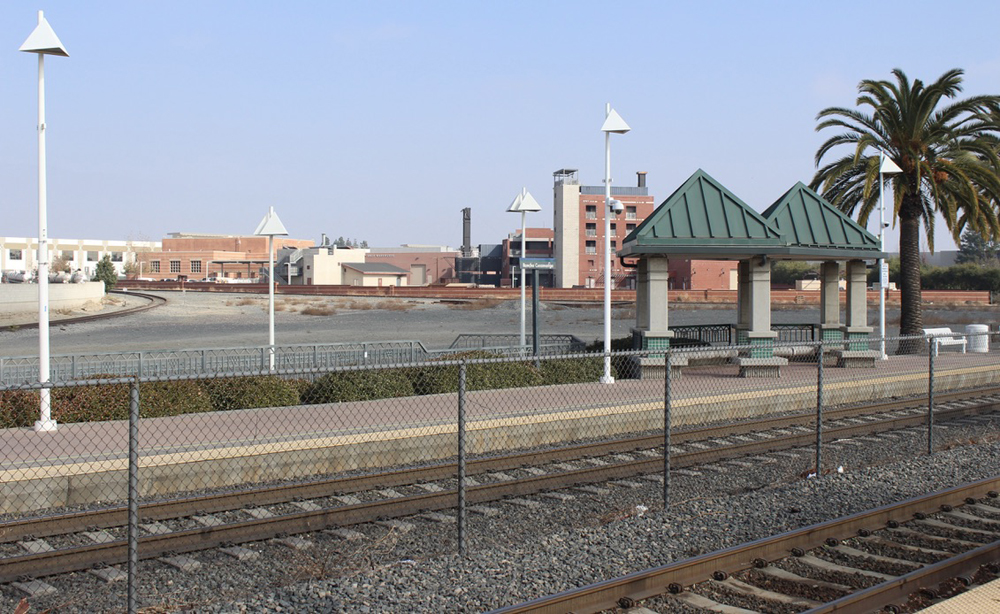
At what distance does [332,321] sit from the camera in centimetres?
6262

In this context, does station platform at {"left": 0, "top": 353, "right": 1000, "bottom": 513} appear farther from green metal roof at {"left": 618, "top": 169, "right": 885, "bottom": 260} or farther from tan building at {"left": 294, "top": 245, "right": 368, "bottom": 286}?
tan building at {"left": 294, "top": 245, "right": 368, "bottom": 286}

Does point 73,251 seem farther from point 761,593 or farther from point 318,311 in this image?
point 761,593

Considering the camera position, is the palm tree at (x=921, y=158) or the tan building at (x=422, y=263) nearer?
the palm tree at (x=921, y=158)

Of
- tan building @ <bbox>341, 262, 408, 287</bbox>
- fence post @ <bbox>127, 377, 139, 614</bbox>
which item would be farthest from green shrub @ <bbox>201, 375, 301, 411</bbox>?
tan building @ <bbox>341, 262, 408, 287</bbox>

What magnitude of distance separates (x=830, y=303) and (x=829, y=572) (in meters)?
20.2

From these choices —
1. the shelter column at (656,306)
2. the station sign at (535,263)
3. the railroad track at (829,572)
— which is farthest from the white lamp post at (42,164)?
the shelter column at (656,306)

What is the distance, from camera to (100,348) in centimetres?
3906

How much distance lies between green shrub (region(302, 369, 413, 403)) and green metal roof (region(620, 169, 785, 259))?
706cm

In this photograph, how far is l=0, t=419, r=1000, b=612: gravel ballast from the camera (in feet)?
22.7

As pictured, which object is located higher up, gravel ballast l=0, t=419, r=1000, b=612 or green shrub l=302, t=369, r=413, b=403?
green shrub l=302, t=369, r=413, b=403

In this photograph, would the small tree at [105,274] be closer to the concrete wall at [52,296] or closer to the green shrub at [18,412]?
the concrete wall at [52,296]

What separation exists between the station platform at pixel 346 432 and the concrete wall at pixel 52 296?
48.2m

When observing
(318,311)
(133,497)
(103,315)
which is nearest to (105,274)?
(318,311)

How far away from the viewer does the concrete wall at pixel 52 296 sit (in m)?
56.3
